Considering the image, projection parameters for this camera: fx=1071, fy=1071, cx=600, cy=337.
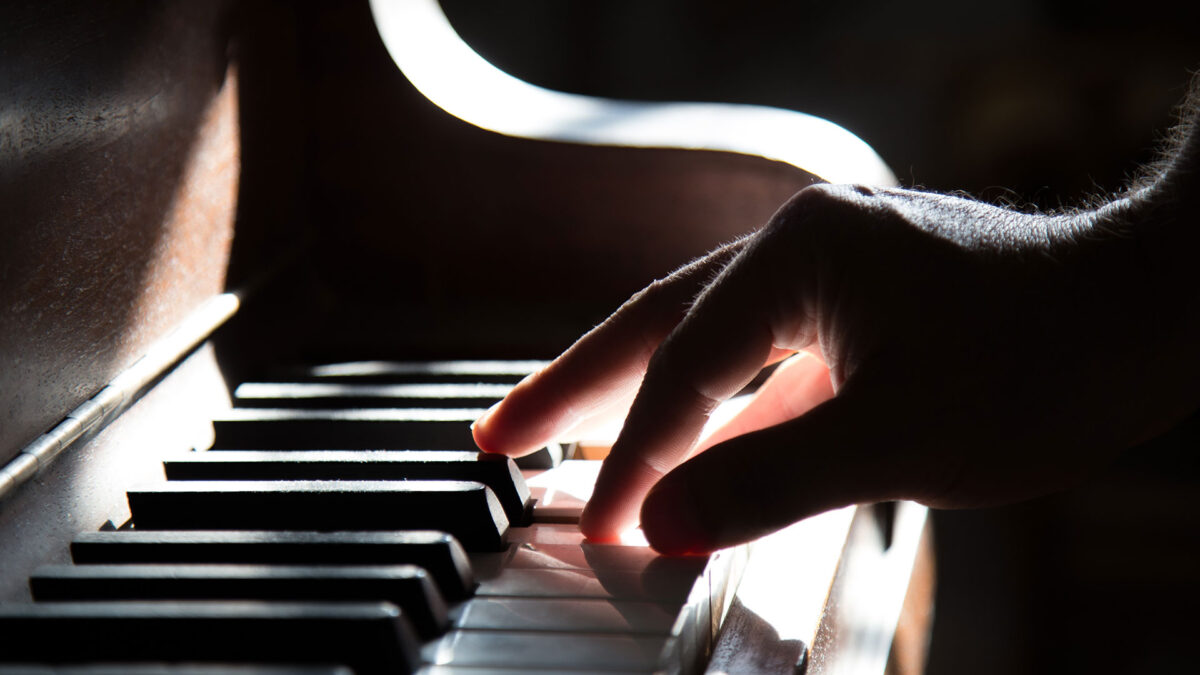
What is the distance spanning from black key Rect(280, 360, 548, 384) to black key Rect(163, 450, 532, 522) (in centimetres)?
25

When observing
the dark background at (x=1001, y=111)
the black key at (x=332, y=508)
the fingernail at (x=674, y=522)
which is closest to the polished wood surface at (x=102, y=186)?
the black key at (x=332, y=508)

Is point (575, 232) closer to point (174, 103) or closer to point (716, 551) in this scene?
point (174, 103)

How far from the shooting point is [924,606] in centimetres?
130

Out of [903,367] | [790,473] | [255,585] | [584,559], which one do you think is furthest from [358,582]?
[903,367]

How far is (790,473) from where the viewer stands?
0.74m

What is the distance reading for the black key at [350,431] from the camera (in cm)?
99

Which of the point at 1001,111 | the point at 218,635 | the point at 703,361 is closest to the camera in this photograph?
the point at 218,635

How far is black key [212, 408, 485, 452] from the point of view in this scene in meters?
0.99

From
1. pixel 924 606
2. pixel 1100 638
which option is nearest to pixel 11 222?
pixel 924 606

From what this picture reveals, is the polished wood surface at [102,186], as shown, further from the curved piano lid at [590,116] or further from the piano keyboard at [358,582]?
the curved piano lid at [590,116]

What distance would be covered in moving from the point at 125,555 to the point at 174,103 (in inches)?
19.0

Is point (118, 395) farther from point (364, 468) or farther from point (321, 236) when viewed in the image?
point (321, 236)

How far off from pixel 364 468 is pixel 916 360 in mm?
443

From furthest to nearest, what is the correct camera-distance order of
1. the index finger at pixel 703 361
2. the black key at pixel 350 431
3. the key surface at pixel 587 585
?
1. the black key at pixel 350 431
2. the index finger at pixel 703 361
3. the key surface at pixel 587 585
